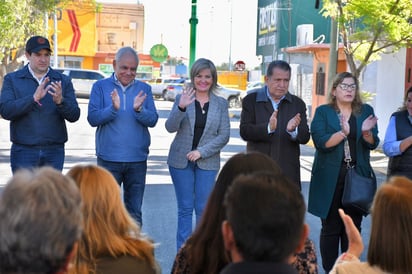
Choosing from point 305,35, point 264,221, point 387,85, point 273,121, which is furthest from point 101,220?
point 305,35

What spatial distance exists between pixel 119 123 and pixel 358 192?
2260 millimetres

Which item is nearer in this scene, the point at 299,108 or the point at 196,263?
the point at 196,263

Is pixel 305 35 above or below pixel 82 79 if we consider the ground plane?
above

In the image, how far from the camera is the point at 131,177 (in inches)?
254

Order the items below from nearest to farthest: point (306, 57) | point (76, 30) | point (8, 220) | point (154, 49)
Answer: point (8, 220)
point (154, 49)
point (306, 57)
point (76, 30)

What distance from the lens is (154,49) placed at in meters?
32.3

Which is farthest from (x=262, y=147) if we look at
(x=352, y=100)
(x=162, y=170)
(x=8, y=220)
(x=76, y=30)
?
(x=76, y=30)

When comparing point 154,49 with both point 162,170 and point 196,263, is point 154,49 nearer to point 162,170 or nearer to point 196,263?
point 162,170

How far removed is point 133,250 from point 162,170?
10.4m

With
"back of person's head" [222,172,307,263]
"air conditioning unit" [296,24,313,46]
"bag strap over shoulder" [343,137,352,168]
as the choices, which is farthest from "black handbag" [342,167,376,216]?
"air conditioning unit" [296,24,313,46]

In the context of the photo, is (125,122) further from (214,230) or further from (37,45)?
(214,230)

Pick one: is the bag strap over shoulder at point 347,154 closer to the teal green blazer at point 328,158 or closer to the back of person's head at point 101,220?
the teal green blazer at point 328,158

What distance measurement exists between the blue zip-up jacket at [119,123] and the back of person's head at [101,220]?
297 centimetres

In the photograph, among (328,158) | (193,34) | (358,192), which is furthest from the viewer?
(193,34)
